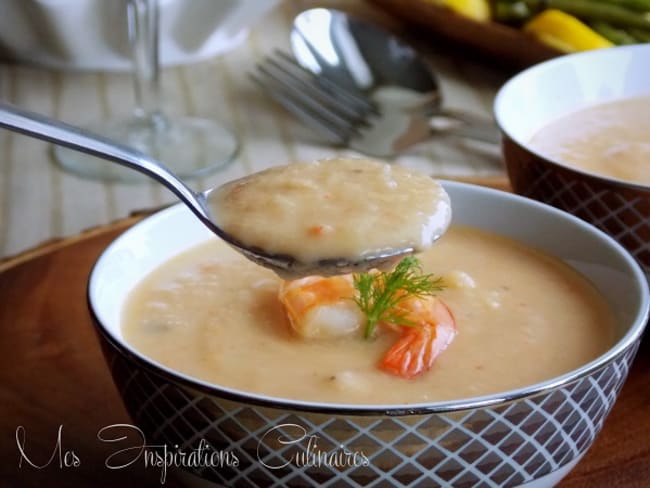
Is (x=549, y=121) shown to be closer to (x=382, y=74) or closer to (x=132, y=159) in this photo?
(x=132, y=159)

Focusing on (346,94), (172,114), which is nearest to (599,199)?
(346,94)

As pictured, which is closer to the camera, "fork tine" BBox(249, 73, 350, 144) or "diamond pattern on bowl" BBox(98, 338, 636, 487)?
"diamond pattern on bowl" BBox(98, 338, 636, 487)

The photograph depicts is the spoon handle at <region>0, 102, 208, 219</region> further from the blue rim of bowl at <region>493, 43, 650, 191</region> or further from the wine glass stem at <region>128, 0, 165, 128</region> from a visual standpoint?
the wine glass stem at <region>128, 0, 165, 128</region>

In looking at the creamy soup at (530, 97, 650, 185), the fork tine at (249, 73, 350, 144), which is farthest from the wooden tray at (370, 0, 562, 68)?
the creamy soup at (530, 97, 650, 185)

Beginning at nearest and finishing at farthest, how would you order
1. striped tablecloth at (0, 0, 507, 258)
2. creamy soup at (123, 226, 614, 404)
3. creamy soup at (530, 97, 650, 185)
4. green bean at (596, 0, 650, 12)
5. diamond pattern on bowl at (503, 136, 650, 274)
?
creamy soup at (123, 226, 614, 404), diamond pattern on bowl at (503, 136, 650, 274), creamy soup at (530, 97, 650, 185), striped tablecloth at (0, 0, 507, 258), green bean at (596, 0, 650, 12)

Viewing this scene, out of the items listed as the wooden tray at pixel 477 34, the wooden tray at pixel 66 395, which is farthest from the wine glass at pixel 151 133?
the wooden tray at pixel 66 395

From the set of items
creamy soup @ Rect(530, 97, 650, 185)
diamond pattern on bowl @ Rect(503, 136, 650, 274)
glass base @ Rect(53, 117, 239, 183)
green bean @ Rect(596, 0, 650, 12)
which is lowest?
glass base @ Rect(53, 117, 239, 183)

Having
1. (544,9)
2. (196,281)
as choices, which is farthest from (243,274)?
(544,9)
